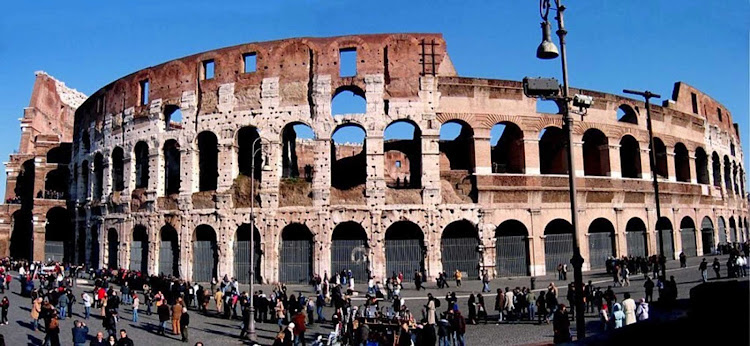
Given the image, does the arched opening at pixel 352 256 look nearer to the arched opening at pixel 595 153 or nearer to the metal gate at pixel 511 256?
the metal gate at pixel 511 256

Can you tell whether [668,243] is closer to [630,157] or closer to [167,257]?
[630,157]

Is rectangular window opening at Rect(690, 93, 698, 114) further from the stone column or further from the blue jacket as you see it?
the blue jacket

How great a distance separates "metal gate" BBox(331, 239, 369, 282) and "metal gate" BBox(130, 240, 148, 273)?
11.8 metres

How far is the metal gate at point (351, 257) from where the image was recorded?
26.5 metres

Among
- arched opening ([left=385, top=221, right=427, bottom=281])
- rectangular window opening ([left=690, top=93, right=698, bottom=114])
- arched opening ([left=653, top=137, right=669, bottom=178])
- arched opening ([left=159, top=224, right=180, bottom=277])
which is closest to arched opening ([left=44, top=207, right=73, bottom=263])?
arched opening ([left=159, top=224, right=180, bottom=277])

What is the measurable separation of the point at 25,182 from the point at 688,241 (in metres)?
50.4

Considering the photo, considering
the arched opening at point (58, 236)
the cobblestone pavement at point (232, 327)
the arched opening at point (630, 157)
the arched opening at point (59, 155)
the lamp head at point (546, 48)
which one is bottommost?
the cobblestone pavement at point (232, 327)

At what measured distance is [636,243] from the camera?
30.7 m

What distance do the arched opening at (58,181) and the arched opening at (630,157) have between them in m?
40.6

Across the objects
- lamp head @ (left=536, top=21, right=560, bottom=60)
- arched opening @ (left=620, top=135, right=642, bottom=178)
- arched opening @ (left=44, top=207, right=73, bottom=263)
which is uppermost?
arched opening @ (left=620, top=135, right=642, bottom=178)

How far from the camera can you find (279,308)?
57.2ft

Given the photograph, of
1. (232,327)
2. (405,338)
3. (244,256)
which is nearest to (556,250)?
(244,256)

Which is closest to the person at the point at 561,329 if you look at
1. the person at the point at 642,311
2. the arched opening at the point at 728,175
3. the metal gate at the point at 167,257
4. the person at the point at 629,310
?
the person at the point at 629,310

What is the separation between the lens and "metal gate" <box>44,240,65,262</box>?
3969 cm
